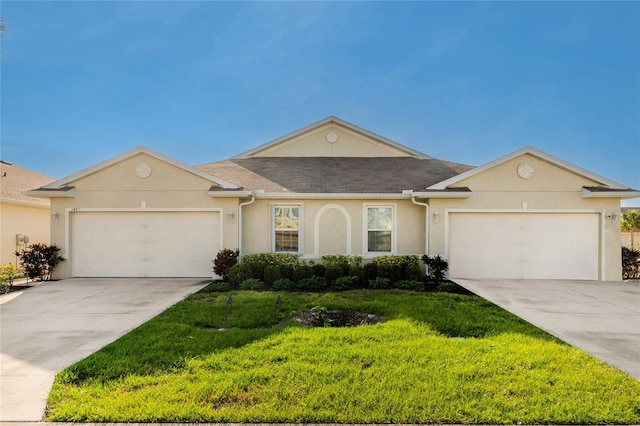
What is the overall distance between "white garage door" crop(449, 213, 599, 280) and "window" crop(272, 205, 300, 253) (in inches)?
217

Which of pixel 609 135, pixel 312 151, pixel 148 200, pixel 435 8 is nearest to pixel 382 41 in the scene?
pixel 435 8

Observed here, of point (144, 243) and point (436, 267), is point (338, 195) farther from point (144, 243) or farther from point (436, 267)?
point (144, 243)

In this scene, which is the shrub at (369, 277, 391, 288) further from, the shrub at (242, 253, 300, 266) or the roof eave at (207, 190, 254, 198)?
the roof eave at (207, 190, 254, 198)

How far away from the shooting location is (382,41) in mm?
19547

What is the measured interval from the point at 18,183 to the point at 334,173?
1466 cm

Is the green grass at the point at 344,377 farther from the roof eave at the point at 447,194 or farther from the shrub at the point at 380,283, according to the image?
the roof eave at the point at 447,194

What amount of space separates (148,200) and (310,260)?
6148 mm

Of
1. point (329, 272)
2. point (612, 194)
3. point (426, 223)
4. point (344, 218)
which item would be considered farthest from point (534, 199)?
point (329, 272)

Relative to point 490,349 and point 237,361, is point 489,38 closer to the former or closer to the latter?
point 490,349

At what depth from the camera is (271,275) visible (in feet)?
31.7

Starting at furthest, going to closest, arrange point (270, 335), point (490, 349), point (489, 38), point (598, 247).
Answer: point (489, 38) → point (598, 247) → point (270, 335) → point (490, 349)

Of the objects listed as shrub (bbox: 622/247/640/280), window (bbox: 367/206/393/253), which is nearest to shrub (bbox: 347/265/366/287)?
window (bbox: 367/206/393/253)

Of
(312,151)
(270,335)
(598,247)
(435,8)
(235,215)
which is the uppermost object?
(435,8)

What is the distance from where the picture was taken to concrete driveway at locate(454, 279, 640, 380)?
4.89 metres
